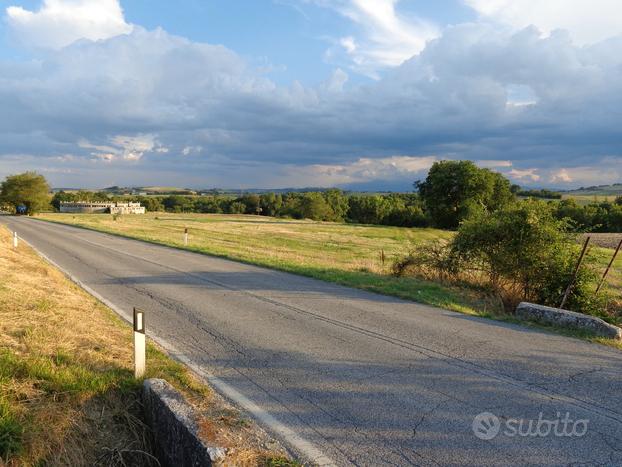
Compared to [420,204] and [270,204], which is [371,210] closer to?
[420,204]

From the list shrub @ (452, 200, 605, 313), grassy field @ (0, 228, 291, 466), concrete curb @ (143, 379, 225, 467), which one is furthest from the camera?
shrub @ (452, 200, 605, 313)

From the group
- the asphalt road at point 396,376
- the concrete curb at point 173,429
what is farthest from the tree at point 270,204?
the concrete curb at point 173,429

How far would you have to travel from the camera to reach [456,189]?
6216 cm

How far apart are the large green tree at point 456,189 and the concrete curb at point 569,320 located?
51.7 meters

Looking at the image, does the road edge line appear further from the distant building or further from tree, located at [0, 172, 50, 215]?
the distant building

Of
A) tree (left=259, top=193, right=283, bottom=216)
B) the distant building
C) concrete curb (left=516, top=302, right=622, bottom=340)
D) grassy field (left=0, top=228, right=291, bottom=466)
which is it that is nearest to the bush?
concrete curb (left=516, top=302, right=622, bottom=340)

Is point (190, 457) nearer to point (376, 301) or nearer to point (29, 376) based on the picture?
point (29, 376)

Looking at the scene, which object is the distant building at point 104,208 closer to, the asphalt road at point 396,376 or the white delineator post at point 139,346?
the asphalt road at point 396,376

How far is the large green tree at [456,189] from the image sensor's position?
60.0 m

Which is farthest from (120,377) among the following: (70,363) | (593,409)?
(593,409)

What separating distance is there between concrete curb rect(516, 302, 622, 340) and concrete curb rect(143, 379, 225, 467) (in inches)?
269

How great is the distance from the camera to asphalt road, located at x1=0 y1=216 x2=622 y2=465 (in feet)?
12.6

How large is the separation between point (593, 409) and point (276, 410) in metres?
3.23

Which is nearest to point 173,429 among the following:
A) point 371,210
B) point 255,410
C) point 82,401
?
point 255,410
